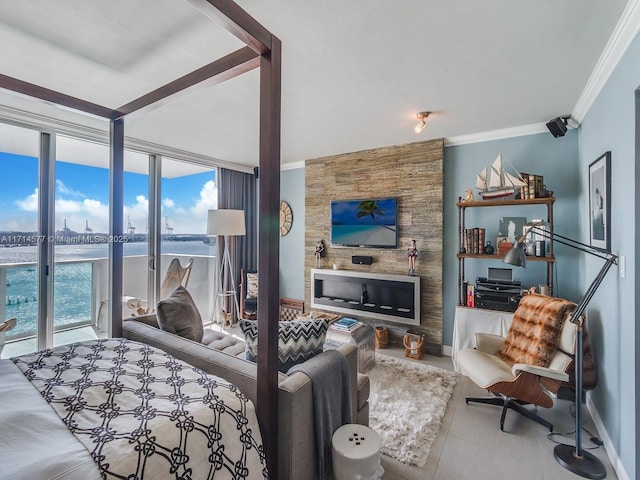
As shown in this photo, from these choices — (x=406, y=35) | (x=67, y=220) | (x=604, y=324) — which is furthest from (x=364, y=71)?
(x=67, y=220)

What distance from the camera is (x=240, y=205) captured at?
16.9 feet

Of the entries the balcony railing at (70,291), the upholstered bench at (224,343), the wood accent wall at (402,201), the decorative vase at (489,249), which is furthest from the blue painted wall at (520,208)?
the balcony railing at (70,291)

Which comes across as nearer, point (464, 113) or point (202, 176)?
point (464, 113)

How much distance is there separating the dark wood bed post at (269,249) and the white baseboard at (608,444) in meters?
1.96

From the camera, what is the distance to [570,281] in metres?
3.06

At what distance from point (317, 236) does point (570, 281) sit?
3039 mm

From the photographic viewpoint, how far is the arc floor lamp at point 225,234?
4082mm

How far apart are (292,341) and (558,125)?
3162mm

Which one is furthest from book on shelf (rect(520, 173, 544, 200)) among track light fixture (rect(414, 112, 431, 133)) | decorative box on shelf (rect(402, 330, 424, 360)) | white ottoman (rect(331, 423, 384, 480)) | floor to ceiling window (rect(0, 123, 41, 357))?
floor to ceiling window (rect(0, 123, 41, 357))

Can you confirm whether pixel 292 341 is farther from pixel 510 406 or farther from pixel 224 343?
pixel 510 406

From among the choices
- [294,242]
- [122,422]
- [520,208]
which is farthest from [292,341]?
[294,242]

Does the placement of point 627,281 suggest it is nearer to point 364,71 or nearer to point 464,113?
point 464,113

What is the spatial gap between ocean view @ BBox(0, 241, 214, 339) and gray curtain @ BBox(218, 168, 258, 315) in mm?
1344

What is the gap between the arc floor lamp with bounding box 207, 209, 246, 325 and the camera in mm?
4082
